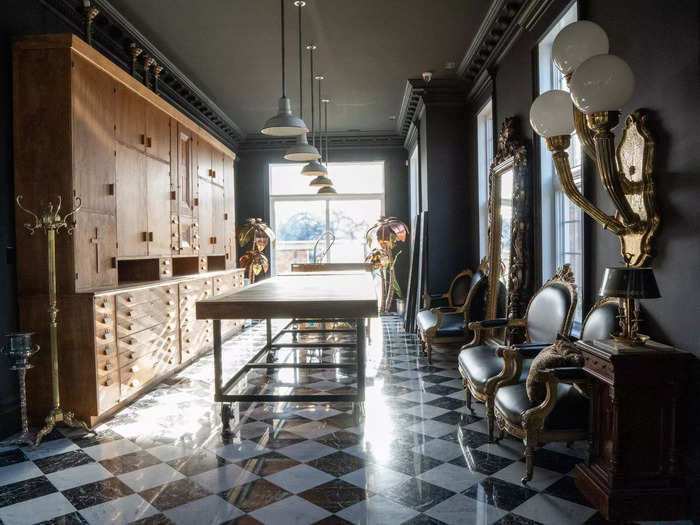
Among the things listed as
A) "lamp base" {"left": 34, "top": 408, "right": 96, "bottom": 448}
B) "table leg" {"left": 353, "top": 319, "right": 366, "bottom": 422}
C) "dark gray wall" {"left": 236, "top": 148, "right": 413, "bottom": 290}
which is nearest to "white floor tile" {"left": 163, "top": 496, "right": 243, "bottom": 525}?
"table leg" {"left": 353, "top": 319, "right": 366, "bottom": 422}

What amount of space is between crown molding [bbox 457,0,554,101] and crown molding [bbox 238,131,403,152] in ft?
12.3

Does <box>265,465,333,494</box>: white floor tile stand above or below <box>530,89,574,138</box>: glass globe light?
below

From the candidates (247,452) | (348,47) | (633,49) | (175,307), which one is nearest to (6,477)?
(247,452)

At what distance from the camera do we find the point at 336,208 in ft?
36.1

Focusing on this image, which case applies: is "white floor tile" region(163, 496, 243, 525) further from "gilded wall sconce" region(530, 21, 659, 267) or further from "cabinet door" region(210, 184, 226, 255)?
"cabinet door" region(210, 184, 226, 255)

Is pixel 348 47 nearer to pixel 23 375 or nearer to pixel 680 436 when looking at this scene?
pixel 23 375

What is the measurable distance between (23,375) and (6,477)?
0.77 m

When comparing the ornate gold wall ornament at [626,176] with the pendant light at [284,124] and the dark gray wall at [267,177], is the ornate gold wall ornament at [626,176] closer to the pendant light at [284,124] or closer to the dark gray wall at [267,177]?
the pendant light at [284,124]

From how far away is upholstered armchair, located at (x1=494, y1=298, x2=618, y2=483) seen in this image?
2807 millimetres

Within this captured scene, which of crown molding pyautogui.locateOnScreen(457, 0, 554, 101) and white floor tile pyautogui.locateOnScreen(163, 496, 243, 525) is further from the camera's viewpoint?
crown molding pyautogui.locateOnScreen(457, 0, 554, 101)

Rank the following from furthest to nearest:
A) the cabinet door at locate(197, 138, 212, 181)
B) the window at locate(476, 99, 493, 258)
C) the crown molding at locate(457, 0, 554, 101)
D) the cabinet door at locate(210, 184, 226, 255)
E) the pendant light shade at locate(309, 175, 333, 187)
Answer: the pendant light shade at locate(309, 175, 333, 187)
the cabinet door at locate(210, 184, 226, 255)
the cabinet door at locate(197, 138, 212, 181)
the window at locate(476, 99, 493, 258)
the crown molding at locate(457, 0, 554, 101)

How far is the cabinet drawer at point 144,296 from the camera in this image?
436 centimetres

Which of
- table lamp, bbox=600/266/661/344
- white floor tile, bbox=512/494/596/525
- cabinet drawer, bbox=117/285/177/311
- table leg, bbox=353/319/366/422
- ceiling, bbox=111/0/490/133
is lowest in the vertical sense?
white floor tile, bbox=512/494/596/525

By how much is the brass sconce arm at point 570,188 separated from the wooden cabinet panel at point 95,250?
3.46 metres
